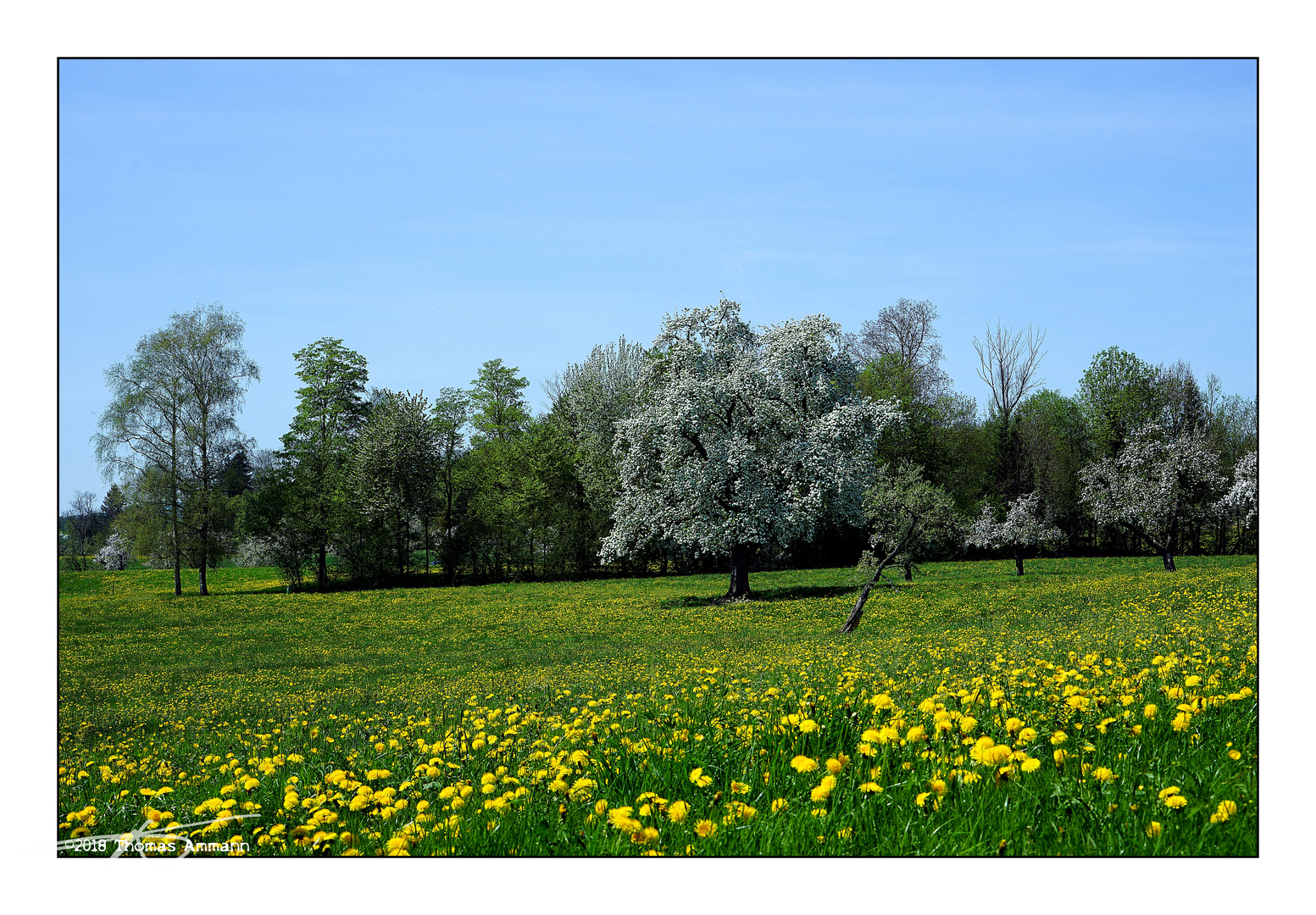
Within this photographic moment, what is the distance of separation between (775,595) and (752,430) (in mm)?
5777

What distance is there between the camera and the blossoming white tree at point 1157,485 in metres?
14.3

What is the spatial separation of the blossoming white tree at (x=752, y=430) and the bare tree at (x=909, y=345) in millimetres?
1746

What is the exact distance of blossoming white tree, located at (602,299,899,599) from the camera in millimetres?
22172

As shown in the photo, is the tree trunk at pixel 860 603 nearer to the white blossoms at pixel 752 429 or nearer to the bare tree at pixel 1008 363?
the bare tree at pixel 1008 363

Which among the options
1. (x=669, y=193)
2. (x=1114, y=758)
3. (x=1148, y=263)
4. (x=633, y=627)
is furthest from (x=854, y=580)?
(x=1114, y=758)

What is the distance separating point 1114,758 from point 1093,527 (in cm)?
2475

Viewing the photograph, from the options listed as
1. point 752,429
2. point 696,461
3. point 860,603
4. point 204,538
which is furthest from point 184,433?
point 860,603

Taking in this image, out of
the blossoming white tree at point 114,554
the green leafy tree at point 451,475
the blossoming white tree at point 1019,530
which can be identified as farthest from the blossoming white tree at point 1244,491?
the green leafy tree at point 451,475

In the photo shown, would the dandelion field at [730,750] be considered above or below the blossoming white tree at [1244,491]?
below

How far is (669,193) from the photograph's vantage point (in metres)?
6.82

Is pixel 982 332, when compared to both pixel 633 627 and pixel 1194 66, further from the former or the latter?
pixel 633 627

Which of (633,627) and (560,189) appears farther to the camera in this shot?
(633,627)
